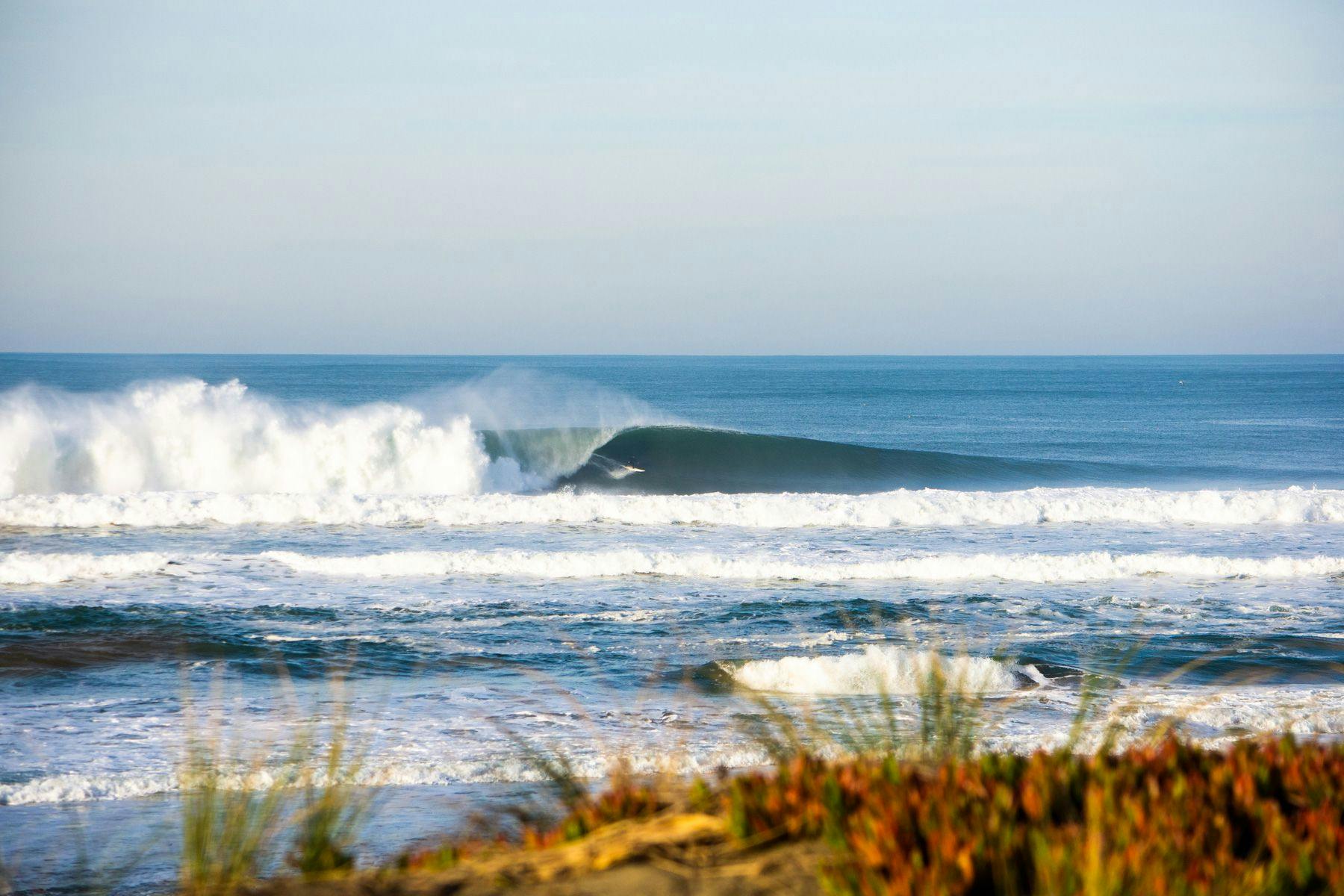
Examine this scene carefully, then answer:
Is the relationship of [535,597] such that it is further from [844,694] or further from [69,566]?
[69,566]

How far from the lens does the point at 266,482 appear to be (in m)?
22.7

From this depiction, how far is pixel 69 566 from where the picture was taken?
13.6 m

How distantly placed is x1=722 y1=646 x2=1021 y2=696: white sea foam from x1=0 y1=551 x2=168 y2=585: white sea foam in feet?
28.5

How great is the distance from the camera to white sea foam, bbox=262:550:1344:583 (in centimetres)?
1402

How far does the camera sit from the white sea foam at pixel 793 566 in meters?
14.0

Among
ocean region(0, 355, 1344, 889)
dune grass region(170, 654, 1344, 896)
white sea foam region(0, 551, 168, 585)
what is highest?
dune grass region(170, 654, 1344, 896)

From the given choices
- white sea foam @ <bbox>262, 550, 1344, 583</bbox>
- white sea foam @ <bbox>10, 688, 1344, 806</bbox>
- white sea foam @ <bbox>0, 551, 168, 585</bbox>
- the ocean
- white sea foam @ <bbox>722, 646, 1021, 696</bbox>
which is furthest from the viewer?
white sea foam @ <bbox>262, 550, 1344, 583</bbox>

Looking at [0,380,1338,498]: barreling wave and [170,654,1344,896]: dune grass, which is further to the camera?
[0,380,1338,498]: barreling wave

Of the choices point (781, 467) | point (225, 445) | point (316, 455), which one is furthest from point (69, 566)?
point (781, 467)

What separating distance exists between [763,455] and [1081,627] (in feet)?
61.8

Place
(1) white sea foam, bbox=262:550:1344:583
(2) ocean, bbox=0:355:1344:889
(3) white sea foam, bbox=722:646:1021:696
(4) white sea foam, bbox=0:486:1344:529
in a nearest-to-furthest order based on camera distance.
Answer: (2) ocean, bbox=0:355:1344:889 → (3) white sea foam, bbox=722:646:1021:696 → (1) white sea foam, bbox=262:550:1344:583 → (4) white sea foam, bbox=0:486:1344:529

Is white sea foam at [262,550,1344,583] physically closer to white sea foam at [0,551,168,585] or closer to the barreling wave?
white sea foam at [0,551,168,585]

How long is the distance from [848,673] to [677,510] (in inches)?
367

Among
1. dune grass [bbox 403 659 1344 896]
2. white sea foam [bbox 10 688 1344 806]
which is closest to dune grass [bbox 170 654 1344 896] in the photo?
dune grass [bbox 403 659 1344 896]
